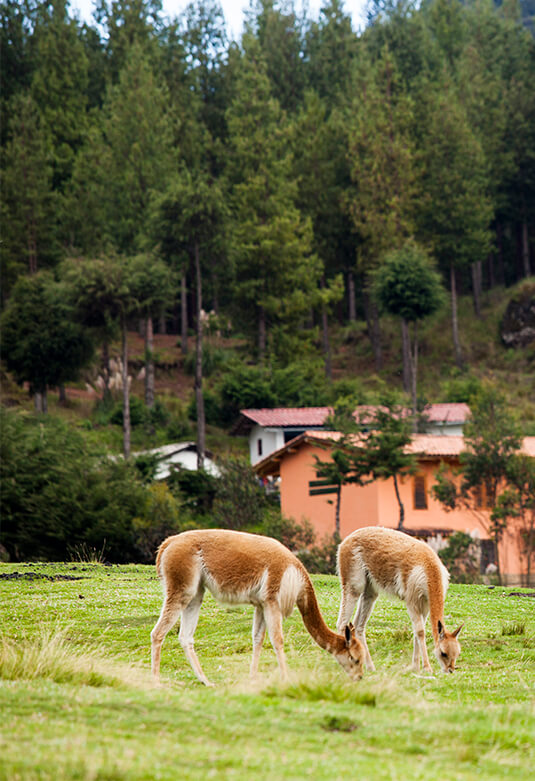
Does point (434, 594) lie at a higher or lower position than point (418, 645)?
higher

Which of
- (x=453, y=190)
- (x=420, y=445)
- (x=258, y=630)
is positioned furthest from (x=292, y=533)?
(x=453, y=190)

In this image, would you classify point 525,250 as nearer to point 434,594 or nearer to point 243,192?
point 243,192

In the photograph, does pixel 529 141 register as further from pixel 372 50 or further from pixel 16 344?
pixel 16 344

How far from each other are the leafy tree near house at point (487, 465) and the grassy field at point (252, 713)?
981 inches

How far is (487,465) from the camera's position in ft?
126

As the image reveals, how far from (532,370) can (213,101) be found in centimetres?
3688

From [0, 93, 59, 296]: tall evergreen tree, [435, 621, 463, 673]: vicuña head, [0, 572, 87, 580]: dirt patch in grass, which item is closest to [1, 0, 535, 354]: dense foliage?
[0, 93, 59, 296]: tall evergreen tree

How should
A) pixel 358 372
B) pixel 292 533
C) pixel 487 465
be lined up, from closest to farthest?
pixel 292 533, pixel 487 465, pixel 358 372

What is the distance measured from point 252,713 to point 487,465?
1276 inches

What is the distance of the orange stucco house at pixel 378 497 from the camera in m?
45.7

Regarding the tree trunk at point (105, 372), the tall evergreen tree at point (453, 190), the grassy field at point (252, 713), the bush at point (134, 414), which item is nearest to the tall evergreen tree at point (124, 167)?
the tree trunk at point (105, 372)

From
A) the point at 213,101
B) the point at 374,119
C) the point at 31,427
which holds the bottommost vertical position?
the point at 31,427

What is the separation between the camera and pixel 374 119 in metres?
71.1

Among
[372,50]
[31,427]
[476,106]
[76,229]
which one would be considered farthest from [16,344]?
[372,50]
